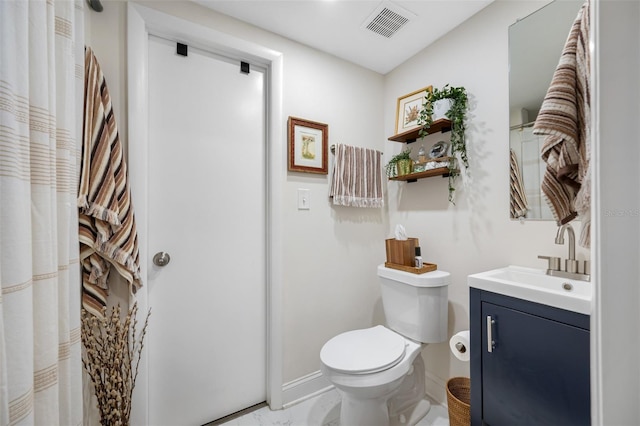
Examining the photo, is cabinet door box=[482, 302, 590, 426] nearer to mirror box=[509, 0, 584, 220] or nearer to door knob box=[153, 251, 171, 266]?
mirror box=[509, 0, 584, 220]

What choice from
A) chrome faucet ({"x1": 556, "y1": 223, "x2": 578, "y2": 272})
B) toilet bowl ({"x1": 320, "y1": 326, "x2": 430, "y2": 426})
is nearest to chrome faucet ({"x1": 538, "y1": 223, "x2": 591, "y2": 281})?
chrome faucet ({"x1": 556, "y1": 223, "x2": 578, "y2": 272})

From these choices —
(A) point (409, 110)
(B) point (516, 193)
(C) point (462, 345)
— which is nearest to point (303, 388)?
(C) point (462, 345)

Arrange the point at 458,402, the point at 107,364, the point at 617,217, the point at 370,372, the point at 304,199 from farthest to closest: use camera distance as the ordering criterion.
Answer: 1. the point at 304,199
2. the point at 458,402
3. the point at 370,372
4. the point at 107,364
5. the point at 617,217

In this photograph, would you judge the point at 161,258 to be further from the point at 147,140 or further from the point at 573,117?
the point at 573,117

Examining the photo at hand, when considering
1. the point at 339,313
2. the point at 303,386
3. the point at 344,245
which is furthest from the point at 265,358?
the point at 344,245

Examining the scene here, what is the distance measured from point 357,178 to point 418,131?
0.49 meters

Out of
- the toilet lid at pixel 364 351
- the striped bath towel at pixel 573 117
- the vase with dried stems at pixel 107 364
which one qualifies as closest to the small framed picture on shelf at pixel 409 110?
the striped bath towel at pixel 573 117

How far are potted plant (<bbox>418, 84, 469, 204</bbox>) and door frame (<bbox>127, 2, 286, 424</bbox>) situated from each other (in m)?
0.88

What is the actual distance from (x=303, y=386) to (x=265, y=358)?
300mm

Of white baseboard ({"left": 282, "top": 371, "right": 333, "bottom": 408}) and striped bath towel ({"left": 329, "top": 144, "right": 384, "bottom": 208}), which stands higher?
striped bath towel ({"left": 329, "top": 144, "right": 384, "bottom": 208})

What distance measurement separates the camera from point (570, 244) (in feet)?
3.71

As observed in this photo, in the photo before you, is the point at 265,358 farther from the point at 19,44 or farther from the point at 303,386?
the point at 19,44

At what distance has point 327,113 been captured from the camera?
184cm

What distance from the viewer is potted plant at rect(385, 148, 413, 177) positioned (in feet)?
5.87
